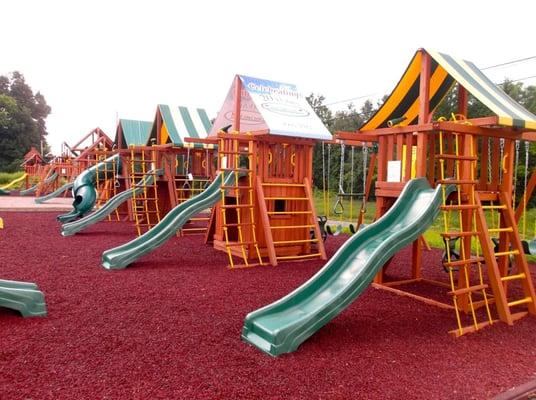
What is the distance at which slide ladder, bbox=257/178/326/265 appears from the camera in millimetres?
8070

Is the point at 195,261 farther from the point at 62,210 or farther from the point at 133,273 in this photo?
the point at 62,210

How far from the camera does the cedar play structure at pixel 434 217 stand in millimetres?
4098

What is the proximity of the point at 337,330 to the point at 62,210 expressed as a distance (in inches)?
590

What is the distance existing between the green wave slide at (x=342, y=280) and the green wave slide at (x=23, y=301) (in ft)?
7.08

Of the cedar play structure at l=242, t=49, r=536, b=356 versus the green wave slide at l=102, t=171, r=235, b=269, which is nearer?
the cedar play structure at l=242, t=49, r=536, b=356

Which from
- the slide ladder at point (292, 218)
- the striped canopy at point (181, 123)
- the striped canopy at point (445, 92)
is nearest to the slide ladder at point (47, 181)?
the striped canopy at point (181, 123)

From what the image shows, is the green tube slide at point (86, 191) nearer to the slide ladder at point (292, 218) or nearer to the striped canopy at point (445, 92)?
the slide ladder at point (292, 218)

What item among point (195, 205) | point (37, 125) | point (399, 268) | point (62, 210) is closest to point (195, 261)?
point (195, 205)

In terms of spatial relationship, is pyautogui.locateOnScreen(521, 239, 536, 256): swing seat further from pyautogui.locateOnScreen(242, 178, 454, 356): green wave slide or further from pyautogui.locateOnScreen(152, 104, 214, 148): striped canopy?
pyautogui.locateOnScreen(152, 104, 214, 148): striped canopy

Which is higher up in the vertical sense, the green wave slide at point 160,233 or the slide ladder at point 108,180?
the slide ladder at point 108,180

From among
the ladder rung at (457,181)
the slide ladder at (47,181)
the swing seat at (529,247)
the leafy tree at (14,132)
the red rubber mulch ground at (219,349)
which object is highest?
the leafy tree at (14,132)

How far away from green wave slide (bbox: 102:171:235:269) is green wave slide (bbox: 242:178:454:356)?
3.67 metres

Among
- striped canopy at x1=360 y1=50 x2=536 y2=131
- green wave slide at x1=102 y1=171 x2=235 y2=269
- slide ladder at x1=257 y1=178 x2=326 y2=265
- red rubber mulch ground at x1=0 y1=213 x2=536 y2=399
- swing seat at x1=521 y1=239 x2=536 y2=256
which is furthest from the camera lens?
slide ladder at x1=257 y1=178 x2=326 y2=265

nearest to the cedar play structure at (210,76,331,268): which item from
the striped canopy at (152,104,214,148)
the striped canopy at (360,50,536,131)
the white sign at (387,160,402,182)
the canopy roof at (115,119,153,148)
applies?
the striped canopy at (360,50,536,131)
